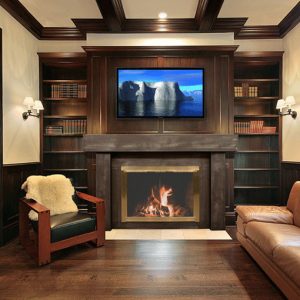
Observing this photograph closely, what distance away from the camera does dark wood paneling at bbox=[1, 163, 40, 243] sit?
356 cm

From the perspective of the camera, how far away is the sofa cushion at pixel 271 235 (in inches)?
92.7

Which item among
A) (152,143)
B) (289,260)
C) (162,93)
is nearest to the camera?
(289,260)

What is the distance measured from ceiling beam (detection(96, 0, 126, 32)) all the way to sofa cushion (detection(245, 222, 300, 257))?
3005mm

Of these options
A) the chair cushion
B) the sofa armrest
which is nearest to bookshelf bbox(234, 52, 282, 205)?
the sofa armrest

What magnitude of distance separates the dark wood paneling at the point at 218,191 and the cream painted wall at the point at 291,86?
3.41ft

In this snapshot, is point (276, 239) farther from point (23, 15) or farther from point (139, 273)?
point (23, 15)

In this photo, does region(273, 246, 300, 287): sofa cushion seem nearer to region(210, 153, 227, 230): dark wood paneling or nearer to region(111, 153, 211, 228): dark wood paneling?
region(210, 153, 227, 230): dark wood paneling

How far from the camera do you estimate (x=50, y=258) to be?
3.02m

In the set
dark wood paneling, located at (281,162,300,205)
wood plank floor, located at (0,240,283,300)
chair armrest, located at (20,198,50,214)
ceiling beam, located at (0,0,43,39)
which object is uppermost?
ceiling beam, located at (0,0,43,39)

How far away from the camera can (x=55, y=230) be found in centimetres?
301

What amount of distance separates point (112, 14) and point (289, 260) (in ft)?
11.0

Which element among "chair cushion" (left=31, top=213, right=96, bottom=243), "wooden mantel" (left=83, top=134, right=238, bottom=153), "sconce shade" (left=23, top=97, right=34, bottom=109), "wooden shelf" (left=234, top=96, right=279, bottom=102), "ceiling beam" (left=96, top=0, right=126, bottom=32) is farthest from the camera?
"wooden shelf" (left=234, top=96, right=279, bottom=102)

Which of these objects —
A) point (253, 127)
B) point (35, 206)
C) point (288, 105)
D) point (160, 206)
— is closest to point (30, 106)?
point (35, 206)

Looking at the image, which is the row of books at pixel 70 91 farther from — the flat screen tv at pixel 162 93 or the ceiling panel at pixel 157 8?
the ceiling panel at pixel 157 8
